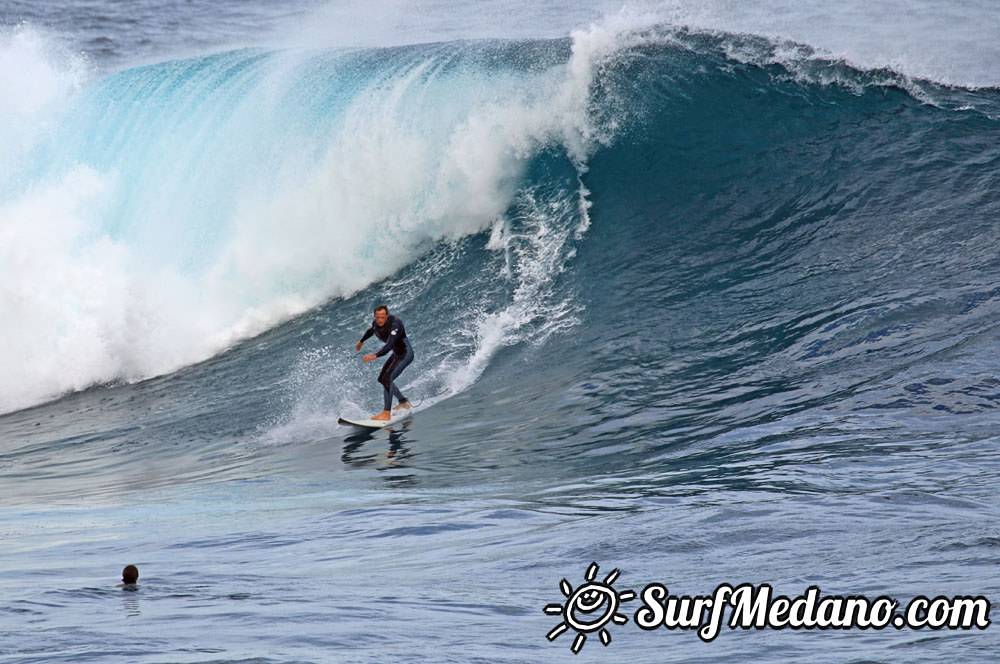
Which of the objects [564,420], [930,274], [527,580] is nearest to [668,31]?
[930,274]

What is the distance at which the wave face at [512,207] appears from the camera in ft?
38.7

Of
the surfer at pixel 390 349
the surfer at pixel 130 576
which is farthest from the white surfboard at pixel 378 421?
the surfer at pixel 130 576

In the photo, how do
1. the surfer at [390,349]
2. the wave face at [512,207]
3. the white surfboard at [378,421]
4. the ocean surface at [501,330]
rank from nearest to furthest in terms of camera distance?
the ocean surface at [501,330]
the white surfboard at [378,421]
the surfer at [390,349]
the wave face at [512,207]

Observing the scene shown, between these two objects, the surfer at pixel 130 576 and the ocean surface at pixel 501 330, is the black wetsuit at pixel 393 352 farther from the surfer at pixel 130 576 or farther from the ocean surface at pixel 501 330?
the surfer at pixel 130 576

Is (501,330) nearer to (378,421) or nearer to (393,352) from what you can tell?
(393,352)

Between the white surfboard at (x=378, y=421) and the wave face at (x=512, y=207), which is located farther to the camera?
the wave face at (x=512, y=207)

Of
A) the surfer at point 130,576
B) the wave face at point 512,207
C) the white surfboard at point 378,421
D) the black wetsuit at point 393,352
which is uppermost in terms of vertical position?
the wave face at point 512,207

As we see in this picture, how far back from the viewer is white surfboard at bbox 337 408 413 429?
10.8 meters

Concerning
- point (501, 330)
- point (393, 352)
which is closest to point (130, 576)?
point (393, 352)

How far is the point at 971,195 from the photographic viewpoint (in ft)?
42.2

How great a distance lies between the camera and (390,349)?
11.0 meters

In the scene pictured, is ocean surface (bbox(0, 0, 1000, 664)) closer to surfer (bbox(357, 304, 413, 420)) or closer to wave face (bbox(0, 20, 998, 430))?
wave face (bbox(0, 20, 998, 430))

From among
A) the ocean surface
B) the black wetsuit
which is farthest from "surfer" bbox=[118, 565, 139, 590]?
the black wetsuit

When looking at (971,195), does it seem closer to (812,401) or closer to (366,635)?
(812,401)
